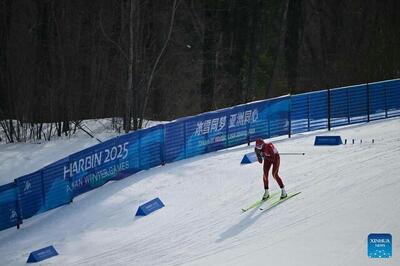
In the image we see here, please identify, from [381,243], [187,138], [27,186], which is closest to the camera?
[381,243]

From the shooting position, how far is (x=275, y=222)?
54.0ft

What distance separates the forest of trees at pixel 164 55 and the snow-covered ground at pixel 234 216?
24.0 ft

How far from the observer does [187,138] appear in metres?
22.9

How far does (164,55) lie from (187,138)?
12746 mm

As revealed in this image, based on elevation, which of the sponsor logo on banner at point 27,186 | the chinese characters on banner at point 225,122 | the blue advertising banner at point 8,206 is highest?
the chinese characters on banner at point 225,122

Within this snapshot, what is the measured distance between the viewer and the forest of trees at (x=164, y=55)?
98.0 ft

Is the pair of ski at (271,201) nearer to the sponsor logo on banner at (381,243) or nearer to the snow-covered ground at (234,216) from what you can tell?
the snow-covered ground at (234,216)

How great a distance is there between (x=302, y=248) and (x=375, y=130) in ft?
35.7

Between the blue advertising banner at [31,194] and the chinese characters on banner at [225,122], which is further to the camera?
the chinese characters on banner at [225,122]

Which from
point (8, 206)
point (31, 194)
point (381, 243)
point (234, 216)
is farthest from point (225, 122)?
point (381, 243)

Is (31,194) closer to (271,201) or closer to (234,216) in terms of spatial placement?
(234,216)

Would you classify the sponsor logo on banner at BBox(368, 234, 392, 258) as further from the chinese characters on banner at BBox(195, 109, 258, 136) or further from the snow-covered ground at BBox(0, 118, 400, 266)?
the chinese characters on banner at BBox(195, 109, 258, 136)

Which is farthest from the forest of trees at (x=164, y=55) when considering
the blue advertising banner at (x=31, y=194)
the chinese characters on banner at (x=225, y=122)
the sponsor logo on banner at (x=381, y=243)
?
the sponsor logo on banner at (x=381, y=243)

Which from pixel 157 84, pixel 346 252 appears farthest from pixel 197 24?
pixel 346 252
